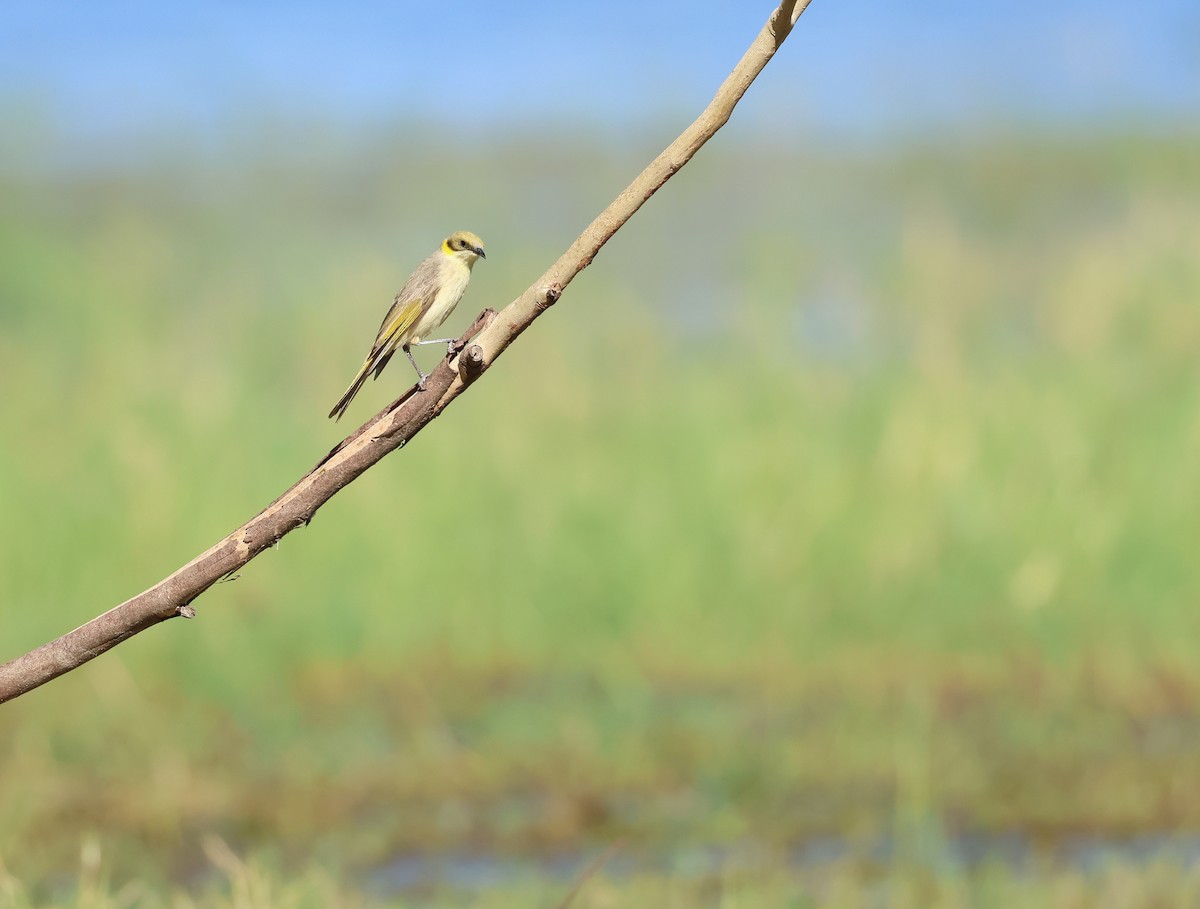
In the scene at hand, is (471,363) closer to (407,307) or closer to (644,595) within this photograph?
(407,307)

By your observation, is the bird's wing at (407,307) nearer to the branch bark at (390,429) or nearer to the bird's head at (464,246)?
the bird's head at (464,246)

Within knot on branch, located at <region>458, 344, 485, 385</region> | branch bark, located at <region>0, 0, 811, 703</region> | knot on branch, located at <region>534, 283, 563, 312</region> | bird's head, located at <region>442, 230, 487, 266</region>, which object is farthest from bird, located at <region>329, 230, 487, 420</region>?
knot on branch, located at <region>534, 283, 563, 312</region>

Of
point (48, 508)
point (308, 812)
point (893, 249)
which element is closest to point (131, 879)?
point (308, 812)

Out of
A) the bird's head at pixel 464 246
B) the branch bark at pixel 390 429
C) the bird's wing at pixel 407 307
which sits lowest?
the branch bark at pixel 390 429

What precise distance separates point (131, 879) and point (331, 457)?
10.4 feet

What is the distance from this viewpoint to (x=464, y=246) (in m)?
3.54

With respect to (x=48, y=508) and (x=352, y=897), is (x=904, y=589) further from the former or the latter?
(x=48, y=508)

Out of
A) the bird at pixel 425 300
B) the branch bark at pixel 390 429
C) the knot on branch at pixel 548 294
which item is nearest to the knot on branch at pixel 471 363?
the branch bark at pixel 390 429

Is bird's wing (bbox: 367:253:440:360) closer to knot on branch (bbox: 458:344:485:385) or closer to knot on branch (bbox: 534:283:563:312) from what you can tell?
knot on branch (bbox: 458:344:485:385)

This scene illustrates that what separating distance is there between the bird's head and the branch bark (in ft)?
2.27

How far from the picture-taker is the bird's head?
3.49 meters

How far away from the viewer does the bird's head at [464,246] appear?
3486 mm

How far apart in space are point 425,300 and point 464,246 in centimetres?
18

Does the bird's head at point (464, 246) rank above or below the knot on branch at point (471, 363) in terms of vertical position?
above
